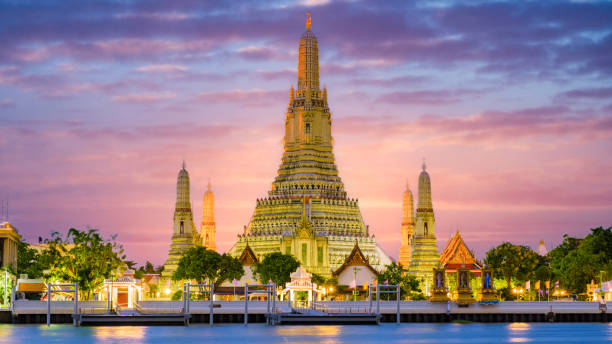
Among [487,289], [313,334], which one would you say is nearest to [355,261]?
[487,289]

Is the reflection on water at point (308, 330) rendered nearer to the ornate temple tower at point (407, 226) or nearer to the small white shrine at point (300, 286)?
the small white shrine at point (300, 286)

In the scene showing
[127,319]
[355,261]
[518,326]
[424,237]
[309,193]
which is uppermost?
[309,193]

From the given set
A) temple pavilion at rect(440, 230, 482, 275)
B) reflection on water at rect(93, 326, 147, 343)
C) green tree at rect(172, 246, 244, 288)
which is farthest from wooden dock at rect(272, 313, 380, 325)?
temple pavilion at rect(440, 230, 482, 275)

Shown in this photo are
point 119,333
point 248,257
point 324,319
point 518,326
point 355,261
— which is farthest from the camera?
point 248,257

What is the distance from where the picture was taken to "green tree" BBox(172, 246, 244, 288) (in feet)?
468

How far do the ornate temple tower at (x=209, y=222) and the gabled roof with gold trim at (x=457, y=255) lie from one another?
3367cm

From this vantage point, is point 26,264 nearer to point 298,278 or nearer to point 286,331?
point 298,278

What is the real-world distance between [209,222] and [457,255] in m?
37.6

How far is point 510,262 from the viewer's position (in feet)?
468

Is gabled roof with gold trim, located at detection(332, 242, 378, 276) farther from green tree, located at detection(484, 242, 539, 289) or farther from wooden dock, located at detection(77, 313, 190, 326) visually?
wooden dock, located at detection(77, 313, 190, 326)

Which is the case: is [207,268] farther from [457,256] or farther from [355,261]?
[457,256]

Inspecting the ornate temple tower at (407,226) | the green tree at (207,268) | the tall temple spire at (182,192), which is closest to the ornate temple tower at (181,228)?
the tall temple spire at (182,192)

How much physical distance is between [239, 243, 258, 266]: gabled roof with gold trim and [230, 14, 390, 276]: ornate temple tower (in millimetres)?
4433

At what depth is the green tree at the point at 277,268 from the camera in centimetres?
14575
